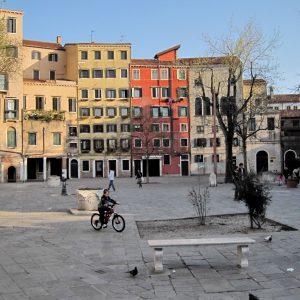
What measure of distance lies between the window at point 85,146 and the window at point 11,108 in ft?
32.0

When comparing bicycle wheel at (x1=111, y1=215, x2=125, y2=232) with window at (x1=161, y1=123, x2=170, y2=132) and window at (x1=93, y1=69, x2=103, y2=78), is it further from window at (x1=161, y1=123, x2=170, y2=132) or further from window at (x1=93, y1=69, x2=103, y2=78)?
window at (x1=93, y1=69, x2=103, y2=78)

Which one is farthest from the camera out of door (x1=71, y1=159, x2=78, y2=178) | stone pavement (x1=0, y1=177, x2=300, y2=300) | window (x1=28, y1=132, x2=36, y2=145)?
door (x1=71, y1=159, x2=78, y2=178)

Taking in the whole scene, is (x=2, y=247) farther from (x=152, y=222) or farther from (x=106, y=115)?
(x=106, y=115)

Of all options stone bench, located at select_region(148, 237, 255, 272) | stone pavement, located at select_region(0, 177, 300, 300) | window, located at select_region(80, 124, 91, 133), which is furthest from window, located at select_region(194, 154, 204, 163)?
stone bench, located at select_region(148, 237, 255, 272)

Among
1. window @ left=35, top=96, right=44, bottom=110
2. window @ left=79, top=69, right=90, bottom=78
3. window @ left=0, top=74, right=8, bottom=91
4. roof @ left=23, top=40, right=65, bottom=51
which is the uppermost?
roof @ left=23, top=40, right=65, bottom=51

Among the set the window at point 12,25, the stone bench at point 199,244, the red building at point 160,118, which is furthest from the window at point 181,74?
Result: the stone bench at point 199,244

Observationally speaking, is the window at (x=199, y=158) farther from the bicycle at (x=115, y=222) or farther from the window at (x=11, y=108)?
the bicycle at (x=115, y=222)

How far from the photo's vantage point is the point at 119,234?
11.9 m

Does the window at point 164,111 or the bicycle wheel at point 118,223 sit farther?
the window at point 164,111

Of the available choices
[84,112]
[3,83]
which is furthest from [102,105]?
[3,83]

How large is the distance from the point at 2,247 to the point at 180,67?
58.1 meters

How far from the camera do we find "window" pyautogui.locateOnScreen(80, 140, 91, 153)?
206ft

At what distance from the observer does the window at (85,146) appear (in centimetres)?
6288

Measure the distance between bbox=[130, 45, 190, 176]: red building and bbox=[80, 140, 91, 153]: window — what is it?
5.74m
